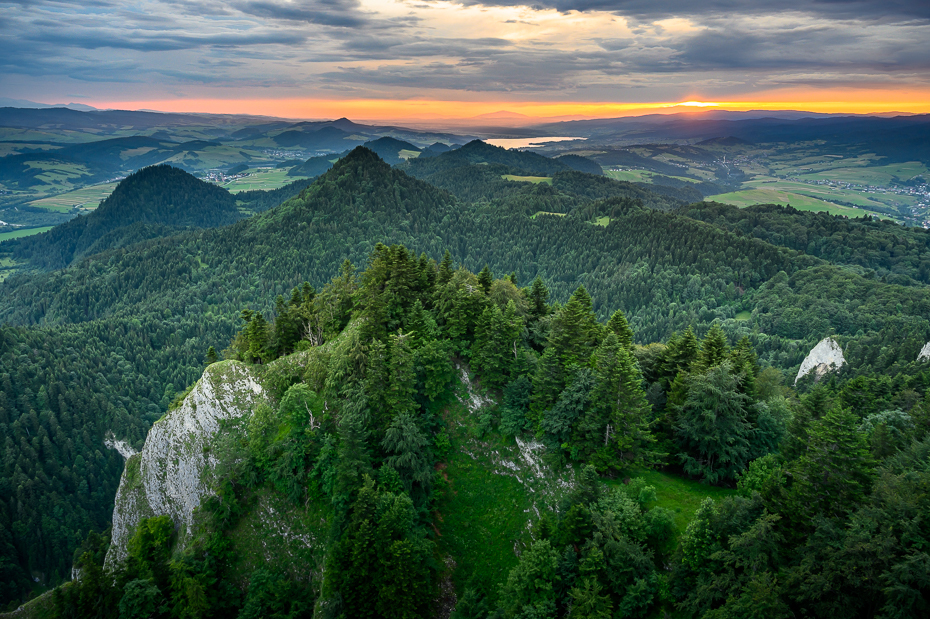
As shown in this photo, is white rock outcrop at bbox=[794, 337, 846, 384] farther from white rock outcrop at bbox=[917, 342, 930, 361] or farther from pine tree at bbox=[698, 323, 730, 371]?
pine tree at bbox=[698, 323, 730, 371]

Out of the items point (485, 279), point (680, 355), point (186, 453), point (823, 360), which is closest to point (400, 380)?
point (485, 279)

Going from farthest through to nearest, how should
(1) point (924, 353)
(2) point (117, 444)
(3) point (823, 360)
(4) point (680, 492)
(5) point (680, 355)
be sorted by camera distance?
(2) point (117, 444), (3) point (823, 360), (1) point (924, 353), (5) point (680, 355), (4) point (680, 492)

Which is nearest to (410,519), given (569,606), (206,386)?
(569,606)

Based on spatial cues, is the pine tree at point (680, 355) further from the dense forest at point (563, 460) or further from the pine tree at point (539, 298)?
the pine tree at point (539, 298)

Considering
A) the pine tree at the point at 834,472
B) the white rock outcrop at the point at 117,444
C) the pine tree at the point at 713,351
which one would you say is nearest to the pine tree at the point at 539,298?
the pine tree at the point at 713,351

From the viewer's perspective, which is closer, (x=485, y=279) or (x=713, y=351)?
(x=713, y=351)

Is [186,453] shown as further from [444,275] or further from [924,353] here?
[924,353]

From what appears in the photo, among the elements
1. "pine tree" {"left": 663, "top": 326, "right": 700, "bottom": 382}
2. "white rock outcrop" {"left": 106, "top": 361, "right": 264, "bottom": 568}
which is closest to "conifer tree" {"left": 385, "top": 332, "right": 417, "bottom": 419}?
"white rock outcrop" {"left": 106, "top": 361, "right": 264, "bottom": 568}
